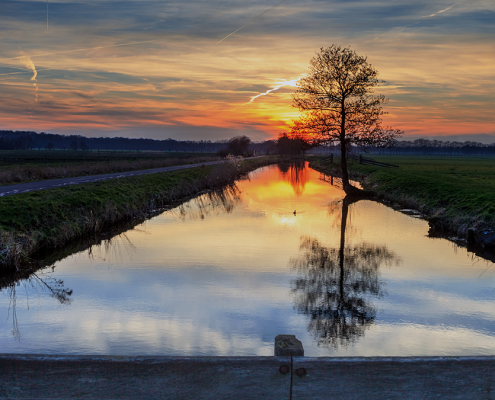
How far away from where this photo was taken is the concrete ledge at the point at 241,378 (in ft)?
11.5

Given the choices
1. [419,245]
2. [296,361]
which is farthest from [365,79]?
[296,361]

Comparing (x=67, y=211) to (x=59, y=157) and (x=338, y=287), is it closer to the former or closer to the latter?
(x=338, y=287)

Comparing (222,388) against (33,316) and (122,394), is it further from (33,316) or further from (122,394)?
(33,316)

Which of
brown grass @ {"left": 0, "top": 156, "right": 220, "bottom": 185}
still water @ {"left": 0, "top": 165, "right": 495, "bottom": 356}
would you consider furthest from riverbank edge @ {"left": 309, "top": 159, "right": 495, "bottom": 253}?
brown grass @ {"left": 0, "top": 156, "right": 220, "bottom": 185}

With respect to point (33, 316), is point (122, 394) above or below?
above

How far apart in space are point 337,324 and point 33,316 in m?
6.51

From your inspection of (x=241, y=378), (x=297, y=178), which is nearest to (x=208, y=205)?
(x=241, y=378)

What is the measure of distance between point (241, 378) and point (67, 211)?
15955 millimetres

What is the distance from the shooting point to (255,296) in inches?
403

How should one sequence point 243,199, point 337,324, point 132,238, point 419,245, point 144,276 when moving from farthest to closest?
point 243,199 → point 132,238 → point 419,245 → point 144,276 → point 337,324

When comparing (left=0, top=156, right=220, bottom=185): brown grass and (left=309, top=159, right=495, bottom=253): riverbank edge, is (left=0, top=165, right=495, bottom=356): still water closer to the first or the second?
(left=309, top=159, right=495, bottom=253): riverbank edge

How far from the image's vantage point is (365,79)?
30547 mm

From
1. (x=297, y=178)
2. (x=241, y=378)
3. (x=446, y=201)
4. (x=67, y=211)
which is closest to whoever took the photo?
(x=241, y=378)

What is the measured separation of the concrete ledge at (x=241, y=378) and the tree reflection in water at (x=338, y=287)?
4.24 meters
